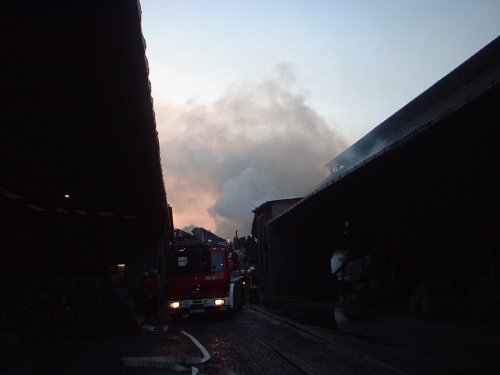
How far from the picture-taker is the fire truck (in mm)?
17406

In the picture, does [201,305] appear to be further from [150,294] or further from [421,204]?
[421,204]

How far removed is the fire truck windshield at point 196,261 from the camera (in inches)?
701

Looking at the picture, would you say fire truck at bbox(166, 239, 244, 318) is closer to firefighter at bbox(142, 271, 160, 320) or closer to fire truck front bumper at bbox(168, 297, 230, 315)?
fire truck front bumper at bbox(168, 297, 230, 315)

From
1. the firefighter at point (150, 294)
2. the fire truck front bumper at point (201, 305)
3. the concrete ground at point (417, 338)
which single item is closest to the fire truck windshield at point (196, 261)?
the firefighter at point (150, 294)

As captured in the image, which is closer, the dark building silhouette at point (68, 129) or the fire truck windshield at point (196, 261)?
the dark building silhouette at point (68, 129)

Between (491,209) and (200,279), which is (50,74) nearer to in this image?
(200,279)

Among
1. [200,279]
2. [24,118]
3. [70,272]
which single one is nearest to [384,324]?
[200,279]

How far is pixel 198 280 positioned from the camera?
57.7 feet

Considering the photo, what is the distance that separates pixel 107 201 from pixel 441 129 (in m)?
11.9

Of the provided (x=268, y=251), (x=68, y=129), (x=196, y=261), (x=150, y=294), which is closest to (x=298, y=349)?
(x=68, y=129)

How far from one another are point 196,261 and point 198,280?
0.75m

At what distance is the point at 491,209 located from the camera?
1705cm

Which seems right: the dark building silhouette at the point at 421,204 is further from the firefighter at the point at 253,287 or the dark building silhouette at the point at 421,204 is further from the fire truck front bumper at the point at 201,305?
the fire truck front bumper at the point at 201,305

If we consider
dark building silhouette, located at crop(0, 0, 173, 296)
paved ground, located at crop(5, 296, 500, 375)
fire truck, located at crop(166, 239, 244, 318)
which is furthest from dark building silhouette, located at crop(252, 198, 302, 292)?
paved ground, located at crop(5, 296, 500, 375)
